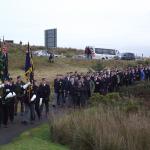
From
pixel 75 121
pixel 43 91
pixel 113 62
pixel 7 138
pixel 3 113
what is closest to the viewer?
pixel 75 121

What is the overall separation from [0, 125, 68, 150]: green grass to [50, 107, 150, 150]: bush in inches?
17.3

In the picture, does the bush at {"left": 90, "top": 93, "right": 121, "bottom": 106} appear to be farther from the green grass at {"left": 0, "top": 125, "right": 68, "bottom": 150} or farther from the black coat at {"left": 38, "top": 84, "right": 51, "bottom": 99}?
the green grass at {"left": 0, "top": 125, "right": 68, "bottom": 150}

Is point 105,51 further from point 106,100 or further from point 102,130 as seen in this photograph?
point 102,130

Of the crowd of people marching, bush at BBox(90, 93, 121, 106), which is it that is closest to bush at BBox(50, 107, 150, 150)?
bush at BBox(90, 93, 121, 106)

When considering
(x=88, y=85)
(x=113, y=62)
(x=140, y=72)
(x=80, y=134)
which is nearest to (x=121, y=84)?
(x=140, y=72)

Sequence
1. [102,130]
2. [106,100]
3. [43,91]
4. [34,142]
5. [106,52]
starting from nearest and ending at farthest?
1. [102,130]
2. [34,142]
3. [106,100]
4. [43,91]
5. [106,52]

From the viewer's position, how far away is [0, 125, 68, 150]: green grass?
52.4 ft

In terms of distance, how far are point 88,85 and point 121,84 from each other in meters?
5.80

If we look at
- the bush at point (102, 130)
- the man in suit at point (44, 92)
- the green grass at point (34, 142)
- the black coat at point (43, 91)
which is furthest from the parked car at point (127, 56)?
the bush at point (102, 130)

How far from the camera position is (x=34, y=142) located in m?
17.0

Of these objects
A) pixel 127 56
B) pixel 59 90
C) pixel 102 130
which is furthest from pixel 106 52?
pixel 102 130

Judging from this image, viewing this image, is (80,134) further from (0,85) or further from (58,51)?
(58,51)

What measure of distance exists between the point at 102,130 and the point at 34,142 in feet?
8.45

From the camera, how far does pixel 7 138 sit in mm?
18656
